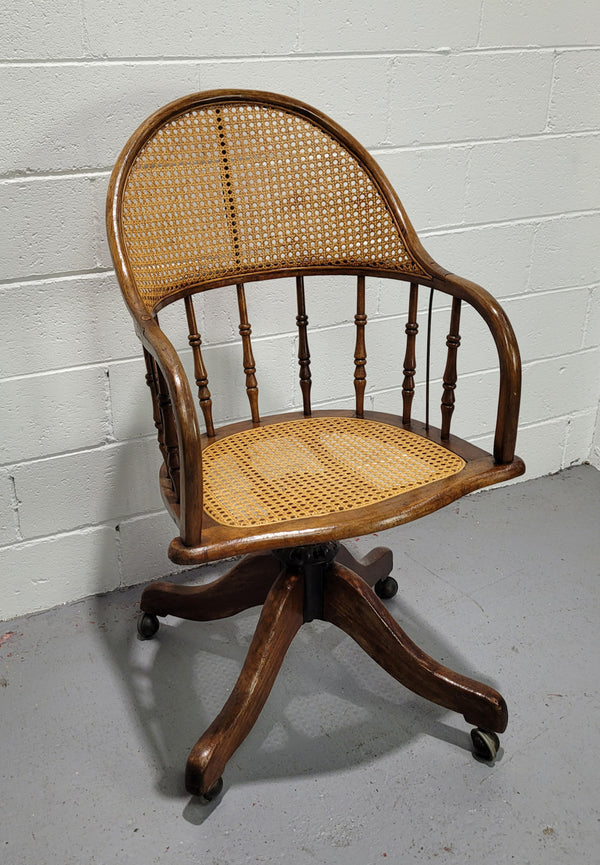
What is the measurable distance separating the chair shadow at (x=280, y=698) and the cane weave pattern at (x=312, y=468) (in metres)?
0.45

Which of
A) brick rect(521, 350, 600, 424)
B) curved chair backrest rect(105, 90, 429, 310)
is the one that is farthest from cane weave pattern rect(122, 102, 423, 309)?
brick rect(521, 350, 600, 424)

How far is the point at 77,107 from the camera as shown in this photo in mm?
1382

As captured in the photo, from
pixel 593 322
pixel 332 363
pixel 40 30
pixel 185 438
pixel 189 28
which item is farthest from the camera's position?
pixel 593 322

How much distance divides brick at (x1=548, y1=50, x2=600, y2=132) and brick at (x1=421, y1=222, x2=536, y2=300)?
24 cm

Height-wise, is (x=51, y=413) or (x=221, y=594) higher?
(x=51, y=413)

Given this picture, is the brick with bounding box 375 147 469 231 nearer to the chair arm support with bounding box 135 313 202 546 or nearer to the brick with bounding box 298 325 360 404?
the brick with bounding box 298 325 360 404

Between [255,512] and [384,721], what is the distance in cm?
51

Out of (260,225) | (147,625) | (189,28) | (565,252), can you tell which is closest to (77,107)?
(189,28)

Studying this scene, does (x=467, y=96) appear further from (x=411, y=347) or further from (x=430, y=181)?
(x=411, y=347)

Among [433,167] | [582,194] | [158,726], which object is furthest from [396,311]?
[158,726]

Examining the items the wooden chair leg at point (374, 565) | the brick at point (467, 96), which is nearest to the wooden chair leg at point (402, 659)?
the wooden chair leg at point (374, 565)

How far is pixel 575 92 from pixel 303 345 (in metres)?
0.95

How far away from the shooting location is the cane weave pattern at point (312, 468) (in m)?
1.12

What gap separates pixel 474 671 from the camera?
1.46 metres
